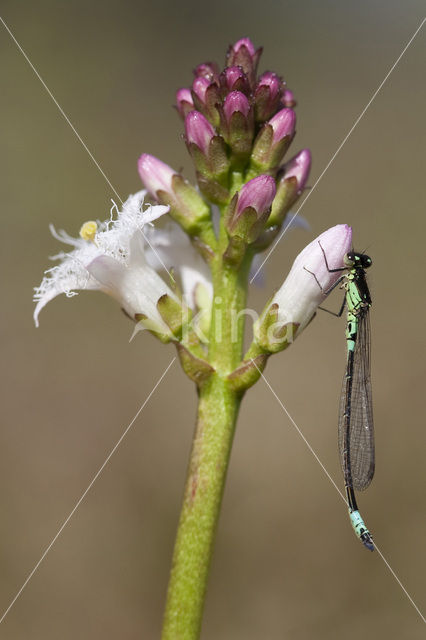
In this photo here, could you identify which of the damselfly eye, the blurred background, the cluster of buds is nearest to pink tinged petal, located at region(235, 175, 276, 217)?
the cluster of buds

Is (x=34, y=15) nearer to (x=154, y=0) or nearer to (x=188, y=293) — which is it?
(x=154, y=0)

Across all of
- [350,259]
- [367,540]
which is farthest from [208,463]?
[350,259]

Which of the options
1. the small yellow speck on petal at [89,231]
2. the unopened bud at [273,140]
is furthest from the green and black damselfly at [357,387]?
the small yellow speck on petal at [89,231]

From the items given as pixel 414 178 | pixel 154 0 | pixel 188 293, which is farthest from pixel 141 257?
pixel 154 0

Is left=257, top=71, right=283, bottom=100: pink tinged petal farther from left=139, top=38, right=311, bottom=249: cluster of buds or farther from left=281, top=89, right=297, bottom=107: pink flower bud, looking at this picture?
left=281, top=89, right=297, bottom=107: pink flower bud

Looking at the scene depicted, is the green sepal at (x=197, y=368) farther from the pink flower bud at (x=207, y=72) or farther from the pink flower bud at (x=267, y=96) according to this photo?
the pink flower bud at (x=207, y=72)

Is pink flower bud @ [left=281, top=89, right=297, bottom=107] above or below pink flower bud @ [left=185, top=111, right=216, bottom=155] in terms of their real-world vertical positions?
above

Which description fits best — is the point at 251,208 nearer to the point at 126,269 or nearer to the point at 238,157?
the point at 238,157
